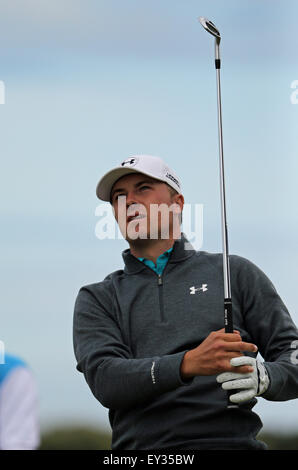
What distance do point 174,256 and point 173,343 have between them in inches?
15.9

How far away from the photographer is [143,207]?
3.48m

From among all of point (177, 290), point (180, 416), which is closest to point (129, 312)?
point (177, 290)

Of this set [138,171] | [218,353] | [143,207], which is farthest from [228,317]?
[138,171]

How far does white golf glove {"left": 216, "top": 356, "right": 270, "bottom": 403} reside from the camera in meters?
2.91

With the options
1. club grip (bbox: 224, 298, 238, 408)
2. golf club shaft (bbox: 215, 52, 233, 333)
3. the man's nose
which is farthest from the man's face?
club grip (bbox: 224, 298, 238, 408)

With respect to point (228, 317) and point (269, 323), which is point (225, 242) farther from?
point (269, 323)

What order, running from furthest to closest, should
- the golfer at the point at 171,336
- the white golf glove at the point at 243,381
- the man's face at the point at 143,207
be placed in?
1. the man's face at the point at 143,207
2. the golfer at the point at 171,336
3. the white golf glove at the point at 243,381

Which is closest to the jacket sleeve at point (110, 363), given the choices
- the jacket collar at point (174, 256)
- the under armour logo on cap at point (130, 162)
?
the jacket collar at point (174, 256)

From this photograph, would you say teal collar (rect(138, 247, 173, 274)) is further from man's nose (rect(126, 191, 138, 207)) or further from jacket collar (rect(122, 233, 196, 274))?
man's nose (rect(126, 191, 138, 207))

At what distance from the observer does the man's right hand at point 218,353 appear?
292 centimetres

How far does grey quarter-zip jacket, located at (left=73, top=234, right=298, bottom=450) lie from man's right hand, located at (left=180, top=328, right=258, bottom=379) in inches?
3.8

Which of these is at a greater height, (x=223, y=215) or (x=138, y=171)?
(x=138, y=171)

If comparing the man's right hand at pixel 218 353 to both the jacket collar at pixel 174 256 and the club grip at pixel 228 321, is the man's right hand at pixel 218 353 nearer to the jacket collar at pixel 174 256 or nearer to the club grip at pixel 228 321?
the club grip at pixel 228 321
